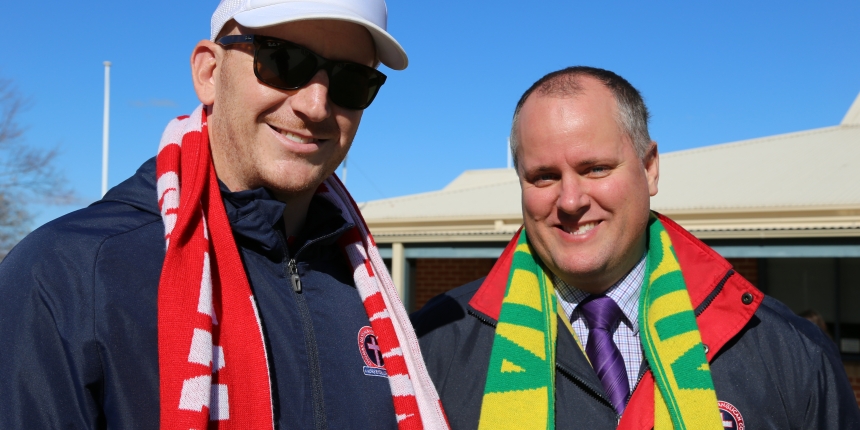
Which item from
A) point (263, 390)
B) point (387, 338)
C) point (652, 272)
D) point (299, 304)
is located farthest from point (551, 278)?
point (263, 390)

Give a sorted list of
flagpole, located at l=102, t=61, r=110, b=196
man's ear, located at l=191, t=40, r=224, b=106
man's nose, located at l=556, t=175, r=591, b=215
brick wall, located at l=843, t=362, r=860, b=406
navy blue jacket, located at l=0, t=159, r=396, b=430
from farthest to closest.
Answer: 1. flagpole, located at l=102, t=61, r=110, b=196
2. brick wall, located at l=843, t=362, r=860, b=406
3. man's nose, located at l=556, t=175, r=591, b=215
4. man's ear, located at l=191, t=40, r=224, b=106
5. navy blue jacket, located at l=0, t=159, r=396, b=430

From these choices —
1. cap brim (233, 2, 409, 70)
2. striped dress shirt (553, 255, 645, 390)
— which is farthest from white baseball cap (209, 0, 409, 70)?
striped dress shirt (553, 255, 645, 390)

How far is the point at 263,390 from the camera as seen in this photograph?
6.18ft

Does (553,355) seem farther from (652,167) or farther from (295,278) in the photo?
(295,278)

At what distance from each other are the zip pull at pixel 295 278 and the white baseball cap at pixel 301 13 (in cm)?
Result: 70

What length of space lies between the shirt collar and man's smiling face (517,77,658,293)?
8 centimetres

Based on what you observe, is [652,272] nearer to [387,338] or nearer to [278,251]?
[387,338]

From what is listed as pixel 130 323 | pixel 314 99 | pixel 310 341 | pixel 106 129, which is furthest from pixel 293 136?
pixel 106 129

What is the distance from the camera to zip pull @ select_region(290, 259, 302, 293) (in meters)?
2.19

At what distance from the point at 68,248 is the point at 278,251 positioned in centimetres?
59

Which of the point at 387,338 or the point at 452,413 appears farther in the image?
the point at 452,413

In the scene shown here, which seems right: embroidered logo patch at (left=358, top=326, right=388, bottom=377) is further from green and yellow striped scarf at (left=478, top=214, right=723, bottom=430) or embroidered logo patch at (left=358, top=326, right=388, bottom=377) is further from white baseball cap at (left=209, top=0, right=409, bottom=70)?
white baseball cap at (left=209, top=0, right=409, bottom=70)

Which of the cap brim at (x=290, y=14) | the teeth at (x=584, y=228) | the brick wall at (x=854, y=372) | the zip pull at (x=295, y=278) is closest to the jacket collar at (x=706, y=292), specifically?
the teeth at (x=584, y=228)

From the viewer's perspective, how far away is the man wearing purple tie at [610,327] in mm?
2479
